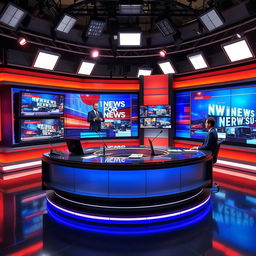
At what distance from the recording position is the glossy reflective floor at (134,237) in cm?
230

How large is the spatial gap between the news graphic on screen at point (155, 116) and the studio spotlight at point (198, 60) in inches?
56.6

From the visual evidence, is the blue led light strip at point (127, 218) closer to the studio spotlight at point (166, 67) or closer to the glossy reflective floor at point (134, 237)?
the glossy reflective floor at point (134, 237)

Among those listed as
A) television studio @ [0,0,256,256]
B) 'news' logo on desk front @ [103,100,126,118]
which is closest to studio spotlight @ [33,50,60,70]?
television studio @ [0,0,256,256]

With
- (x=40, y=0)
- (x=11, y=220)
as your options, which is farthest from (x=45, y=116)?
(x=11, y=220)

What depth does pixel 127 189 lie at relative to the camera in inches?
116

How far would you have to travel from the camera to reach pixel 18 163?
544 centimetres

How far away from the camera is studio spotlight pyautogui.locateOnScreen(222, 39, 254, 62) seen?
4.77 meters

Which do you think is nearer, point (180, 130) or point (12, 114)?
point (12, 114)

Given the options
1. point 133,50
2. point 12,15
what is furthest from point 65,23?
point 133,50

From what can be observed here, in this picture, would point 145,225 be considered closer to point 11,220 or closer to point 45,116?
point 11,220

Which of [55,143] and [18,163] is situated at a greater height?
[55,143]

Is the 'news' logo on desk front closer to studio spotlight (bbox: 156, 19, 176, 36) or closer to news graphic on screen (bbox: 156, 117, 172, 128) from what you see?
news graphic on screen (bbox: 156, 117, 172, 128)

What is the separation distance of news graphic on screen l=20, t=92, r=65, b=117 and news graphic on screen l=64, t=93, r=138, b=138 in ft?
2.36

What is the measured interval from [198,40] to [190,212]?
13.0ft
